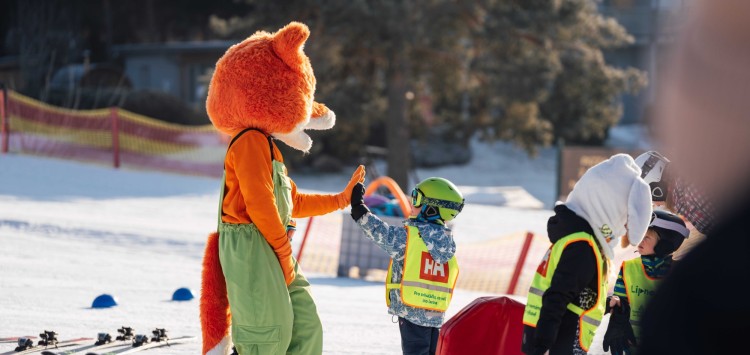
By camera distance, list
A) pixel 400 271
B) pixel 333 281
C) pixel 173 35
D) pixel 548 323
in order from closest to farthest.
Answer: pixel 548 323 < pixel 400 271 < pixel 333 281 < pixel 173 35

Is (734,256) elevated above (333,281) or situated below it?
above

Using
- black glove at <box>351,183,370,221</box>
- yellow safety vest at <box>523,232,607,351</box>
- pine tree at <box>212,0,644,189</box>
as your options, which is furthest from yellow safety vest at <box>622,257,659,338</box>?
pine tree at <box>212,0,644,189</box>

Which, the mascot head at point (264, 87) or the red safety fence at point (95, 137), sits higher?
the mascot head at point (264, 87)

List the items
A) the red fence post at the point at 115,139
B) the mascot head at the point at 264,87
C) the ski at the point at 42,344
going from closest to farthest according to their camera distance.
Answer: the mascot head at the point at 264,87, the ski at the point at 42,344, the red fence post at the point at 115,139

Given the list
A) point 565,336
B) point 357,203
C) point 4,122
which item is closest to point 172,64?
point 4,122

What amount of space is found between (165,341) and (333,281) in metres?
4.13

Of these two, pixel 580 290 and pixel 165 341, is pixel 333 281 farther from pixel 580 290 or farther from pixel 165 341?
pixel 580 290

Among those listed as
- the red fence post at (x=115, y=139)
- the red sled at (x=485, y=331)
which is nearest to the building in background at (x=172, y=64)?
the red fence post at (x=115, y=139)

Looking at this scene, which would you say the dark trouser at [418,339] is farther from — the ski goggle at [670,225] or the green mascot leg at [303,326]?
the ski goggle at [670,225]

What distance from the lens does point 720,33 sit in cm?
96

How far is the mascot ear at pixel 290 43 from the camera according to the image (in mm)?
4207

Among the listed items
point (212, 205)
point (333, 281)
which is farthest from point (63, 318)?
point (212, 205)

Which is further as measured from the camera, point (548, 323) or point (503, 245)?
point (503, 245)

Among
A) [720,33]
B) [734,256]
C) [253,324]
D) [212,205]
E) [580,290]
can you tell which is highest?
[720,33]
